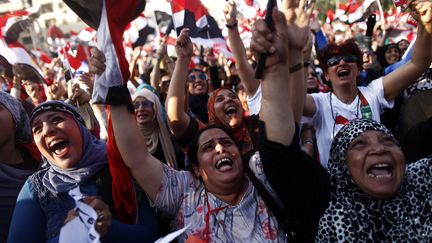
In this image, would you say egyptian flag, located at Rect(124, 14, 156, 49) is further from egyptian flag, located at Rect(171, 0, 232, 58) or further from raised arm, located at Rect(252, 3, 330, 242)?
raised arm, located at Rect(252, 3, 330, 242)

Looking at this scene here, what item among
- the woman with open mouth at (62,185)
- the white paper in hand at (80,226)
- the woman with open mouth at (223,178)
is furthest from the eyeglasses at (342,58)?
the white paper in hand at (80,226)

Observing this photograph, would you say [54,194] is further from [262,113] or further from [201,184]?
[262,113]

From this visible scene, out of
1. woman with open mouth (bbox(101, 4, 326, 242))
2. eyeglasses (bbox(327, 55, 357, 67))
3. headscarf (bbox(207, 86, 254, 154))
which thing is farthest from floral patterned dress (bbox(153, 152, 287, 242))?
eyeglasses (bbox(327, 55, 357, 67))

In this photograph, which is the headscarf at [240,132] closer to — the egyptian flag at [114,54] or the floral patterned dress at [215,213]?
the floral patterned dress at [215,213]

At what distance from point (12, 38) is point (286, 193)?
4.51 meters

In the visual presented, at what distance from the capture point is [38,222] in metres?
Result: 2.08

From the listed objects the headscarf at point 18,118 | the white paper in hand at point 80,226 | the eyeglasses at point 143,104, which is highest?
the headscarf at point 18,118

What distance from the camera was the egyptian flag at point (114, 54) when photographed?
198 centimetres

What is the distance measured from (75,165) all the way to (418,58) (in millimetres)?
2304

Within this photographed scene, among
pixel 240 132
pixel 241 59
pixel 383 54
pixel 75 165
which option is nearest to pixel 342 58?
pixel 241 59

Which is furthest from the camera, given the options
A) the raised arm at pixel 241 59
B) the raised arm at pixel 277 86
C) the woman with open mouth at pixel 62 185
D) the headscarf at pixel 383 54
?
the headscarf at pixel 383 54

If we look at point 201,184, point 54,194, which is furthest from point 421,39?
point 54,194

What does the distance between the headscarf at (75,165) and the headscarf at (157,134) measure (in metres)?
0.82

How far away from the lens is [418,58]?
2.94 metres
